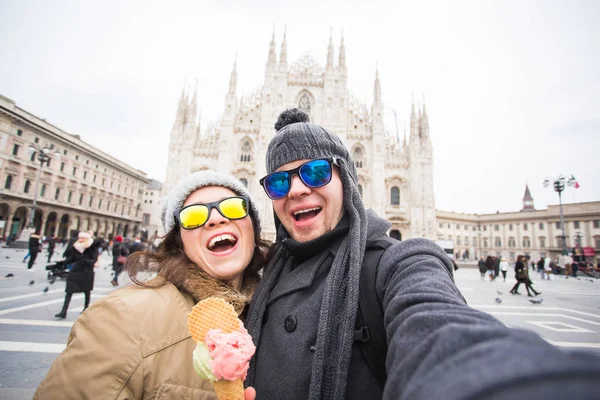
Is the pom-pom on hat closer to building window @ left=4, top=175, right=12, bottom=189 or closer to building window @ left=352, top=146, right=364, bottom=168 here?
building window @ left=352, top=146, right=364, bottom=168

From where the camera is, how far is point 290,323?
3.69 ft

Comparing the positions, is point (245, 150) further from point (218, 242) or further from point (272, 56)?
point (218, 242)

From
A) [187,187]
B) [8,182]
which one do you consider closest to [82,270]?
[187,187]

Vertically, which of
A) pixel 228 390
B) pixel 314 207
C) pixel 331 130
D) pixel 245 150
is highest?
pixel 331 130

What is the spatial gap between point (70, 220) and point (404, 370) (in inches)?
1444

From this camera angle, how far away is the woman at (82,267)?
468 centimetres

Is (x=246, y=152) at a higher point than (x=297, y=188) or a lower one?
higher

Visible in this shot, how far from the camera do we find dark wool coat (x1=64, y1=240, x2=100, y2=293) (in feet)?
15.4

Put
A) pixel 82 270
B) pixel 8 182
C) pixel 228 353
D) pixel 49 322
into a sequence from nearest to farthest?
1. pixel 228 353
2. pixel 49 322
3. pixel 82 270
4. pixel 8 182

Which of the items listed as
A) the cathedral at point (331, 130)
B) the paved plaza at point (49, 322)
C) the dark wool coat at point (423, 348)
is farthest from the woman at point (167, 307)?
the cathedral at point (331, 130)

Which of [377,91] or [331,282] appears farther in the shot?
[377,91]

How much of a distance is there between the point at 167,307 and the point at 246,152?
78.4ft

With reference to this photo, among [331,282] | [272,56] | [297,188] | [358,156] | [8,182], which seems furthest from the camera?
[272,56]

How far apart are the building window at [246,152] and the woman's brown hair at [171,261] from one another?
23056 millimetres
